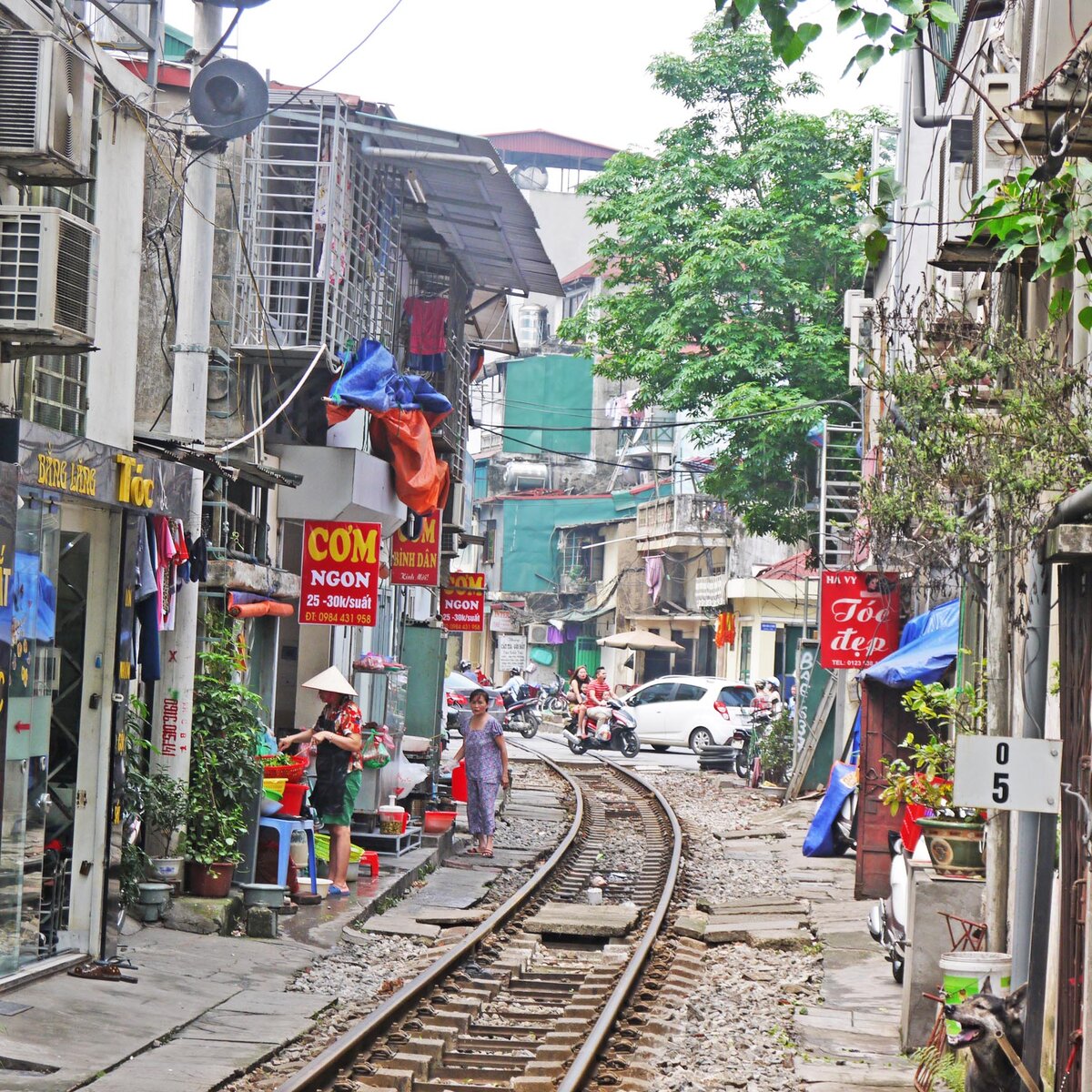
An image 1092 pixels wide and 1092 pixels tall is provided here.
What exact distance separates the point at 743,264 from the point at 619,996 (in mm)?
20682

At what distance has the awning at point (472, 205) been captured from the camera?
1738cm

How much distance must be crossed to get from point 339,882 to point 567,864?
14.9ft

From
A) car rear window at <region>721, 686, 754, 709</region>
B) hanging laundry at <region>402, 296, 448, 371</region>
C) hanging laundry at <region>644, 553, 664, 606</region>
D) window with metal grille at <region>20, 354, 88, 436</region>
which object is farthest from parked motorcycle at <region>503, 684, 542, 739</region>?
window with metal grille at <region>20, 354, 88, 436</region>

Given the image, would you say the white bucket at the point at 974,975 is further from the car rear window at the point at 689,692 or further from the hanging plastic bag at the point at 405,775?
the car rear window at the point at 689,692

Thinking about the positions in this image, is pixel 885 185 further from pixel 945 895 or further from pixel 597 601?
pixel 597 601

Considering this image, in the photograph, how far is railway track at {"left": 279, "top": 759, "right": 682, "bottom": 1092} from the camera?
27.3 feet

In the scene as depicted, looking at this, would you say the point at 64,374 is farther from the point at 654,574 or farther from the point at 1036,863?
the point at 654,574

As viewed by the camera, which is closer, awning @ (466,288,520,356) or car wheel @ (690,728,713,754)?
awning @ (466,288,520,356)

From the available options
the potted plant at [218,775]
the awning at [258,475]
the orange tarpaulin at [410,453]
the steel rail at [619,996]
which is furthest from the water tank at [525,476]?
the potted plant at [218,775]

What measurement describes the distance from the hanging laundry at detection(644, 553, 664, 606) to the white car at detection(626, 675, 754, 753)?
15231 mm

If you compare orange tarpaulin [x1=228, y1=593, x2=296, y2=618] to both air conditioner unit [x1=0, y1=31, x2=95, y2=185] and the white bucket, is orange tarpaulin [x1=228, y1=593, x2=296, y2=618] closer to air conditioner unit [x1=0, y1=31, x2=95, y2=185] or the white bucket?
air conditioner unit [x1=0, y1=31, x2=95, y2=185]

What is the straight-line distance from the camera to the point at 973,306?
13.8 meters

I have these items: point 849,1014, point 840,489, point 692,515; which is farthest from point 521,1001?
point 692,515

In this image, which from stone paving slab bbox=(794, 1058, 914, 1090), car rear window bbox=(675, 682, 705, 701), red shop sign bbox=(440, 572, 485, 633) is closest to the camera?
stone paving slab bbox=(794, 1058, 914, 1090)
